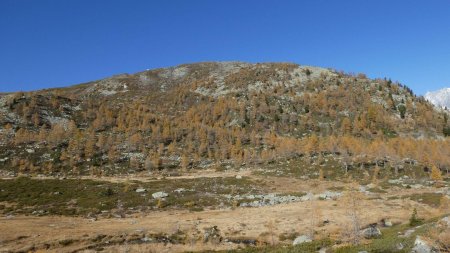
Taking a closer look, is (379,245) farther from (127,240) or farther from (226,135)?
(226,135)

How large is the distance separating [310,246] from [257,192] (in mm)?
49135

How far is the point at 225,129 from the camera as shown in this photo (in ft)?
492

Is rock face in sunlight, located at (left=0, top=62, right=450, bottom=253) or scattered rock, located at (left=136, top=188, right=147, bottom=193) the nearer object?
rock face in sunlight, located at (left=0, top=62, right=450, bottom=253)

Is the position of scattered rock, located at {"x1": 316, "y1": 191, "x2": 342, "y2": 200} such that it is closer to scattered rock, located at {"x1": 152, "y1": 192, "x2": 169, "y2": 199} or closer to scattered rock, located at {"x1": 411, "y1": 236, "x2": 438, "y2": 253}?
scattered rock, located at {"x1": 152, "y1": 192, "x2": 169, "y2": 199}

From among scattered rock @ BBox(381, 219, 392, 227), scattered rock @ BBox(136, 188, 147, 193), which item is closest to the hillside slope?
scattered rock @ BBox(136, 188, 147, 193)

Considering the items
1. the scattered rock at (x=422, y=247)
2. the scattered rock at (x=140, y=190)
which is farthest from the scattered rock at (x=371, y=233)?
the scattered rock at (x=140, y=190)

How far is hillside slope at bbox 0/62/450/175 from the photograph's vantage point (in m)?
112

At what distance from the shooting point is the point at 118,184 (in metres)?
83.7

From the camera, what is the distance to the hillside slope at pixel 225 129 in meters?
112

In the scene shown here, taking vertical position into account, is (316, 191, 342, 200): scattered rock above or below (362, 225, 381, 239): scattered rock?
below

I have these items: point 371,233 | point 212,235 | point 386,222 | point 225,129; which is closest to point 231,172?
point 225,129

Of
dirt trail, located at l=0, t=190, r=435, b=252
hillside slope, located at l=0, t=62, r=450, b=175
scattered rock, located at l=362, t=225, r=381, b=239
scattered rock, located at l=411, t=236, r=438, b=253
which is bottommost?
dirt trail, located at l=0, t=190, r=435, b=252

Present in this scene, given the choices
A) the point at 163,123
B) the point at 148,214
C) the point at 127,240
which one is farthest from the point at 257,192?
the point at 163,123

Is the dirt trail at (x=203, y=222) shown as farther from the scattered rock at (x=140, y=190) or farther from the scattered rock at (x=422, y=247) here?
the scattered rock at (x=422, y=247)
